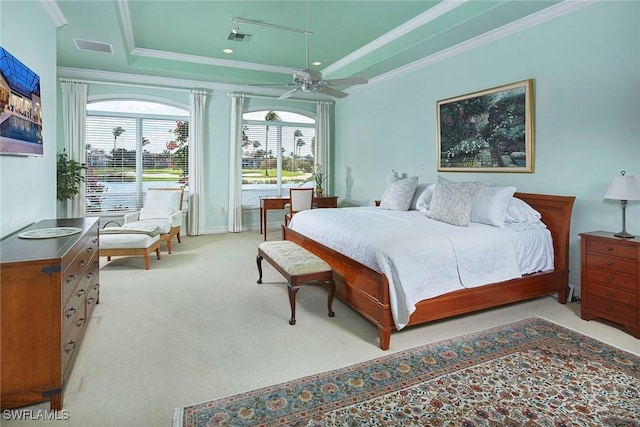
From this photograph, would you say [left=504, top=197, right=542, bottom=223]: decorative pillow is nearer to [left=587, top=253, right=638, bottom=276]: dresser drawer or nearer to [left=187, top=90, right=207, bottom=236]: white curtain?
[left=587, top=253, right=638, bottom=276]: dresser drawer

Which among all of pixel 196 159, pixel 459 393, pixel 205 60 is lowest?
pixel 459 393

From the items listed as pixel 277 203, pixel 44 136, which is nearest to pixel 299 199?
pixel 277 203

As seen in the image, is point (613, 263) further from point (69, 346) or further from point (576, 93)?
point (69, 346)

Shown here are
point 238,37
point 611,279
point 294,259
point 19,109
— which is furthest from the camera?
point 238,37

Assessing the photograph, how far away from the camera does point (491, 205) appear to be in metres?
3.61

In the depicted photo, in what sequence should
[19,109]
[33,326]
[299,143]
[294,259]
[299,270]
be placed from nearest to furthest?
1. [33,326]
2. [19,109]
3. [299,270]
4. [294,259]
5. [299,143]

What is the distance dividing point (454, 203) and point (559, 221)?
101 centimetres

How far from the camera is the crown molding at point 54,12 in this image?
3.38m

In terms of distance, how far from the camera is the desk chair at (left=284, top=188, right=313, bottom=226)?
21.0 ft

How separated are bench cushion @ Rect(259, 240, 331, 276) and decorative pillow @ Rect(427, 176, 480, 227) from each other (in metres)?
1.36

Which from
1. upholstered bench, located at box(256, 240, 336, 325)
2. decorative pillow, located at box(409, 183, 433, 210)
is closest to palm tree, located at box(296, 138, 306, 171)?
decorative pillow, located at box(409, 183, 433, 210)

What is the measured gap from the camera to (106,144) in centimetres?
638

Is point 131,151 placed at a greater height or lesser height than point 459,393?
greater

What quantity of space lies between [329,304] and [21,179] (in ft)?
8.59
